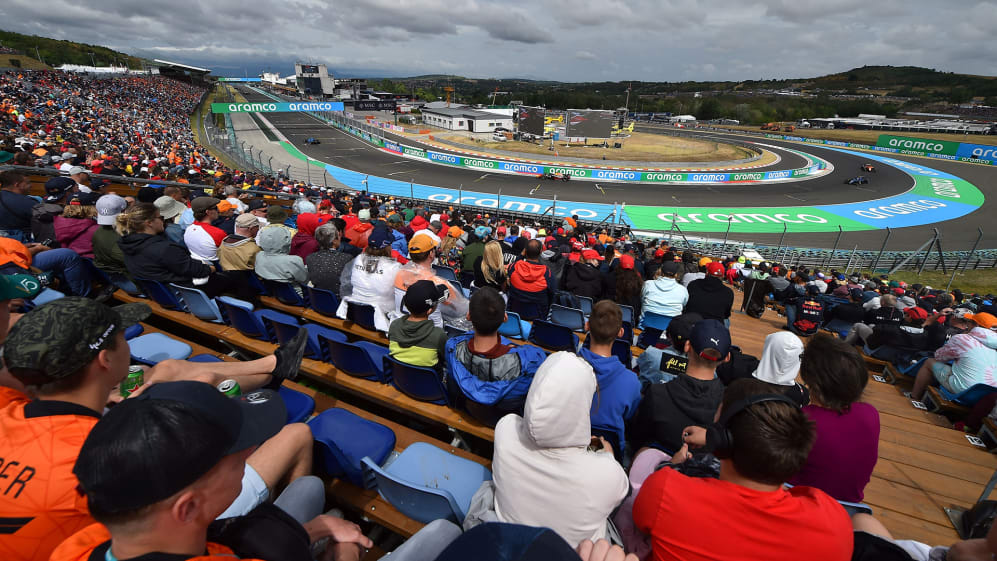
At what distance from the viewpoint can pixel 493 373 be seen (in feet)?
10.7

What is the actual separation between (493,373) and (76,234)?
650cm

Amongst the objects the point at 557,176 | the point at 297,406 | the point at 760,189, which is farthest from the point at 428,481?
the point at 760,189

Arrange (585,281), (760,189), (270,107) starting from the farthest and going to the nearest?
(270,107) → (760,189) → (585,281)

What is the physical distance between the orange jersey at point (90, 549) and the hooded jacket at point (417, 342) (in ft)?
8.01

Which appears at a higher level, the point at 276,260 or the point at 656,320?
the point at 276,260

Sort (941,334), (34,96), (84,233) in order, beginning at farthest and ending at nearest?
(34,96) < (941,334) < (84,233)

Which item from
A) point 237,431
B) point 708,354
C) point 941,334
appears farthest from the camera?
point 941,334

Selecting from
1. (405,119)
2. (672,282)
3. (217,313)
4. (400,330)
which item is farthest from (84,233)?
(405,119)

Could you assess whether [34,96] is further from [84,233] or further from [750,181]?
[750,181]

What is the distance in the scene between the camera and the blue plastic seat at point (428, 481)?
231cm

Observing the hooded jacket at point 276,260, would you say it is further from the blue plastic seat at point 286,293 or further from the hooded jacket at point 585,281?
the hooded jacket at point 585,281

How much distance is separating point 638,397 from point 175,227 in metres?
7.25

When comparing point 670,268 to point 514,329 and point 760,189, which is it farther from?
point 760,189

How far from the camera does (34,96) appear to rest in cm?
3638
